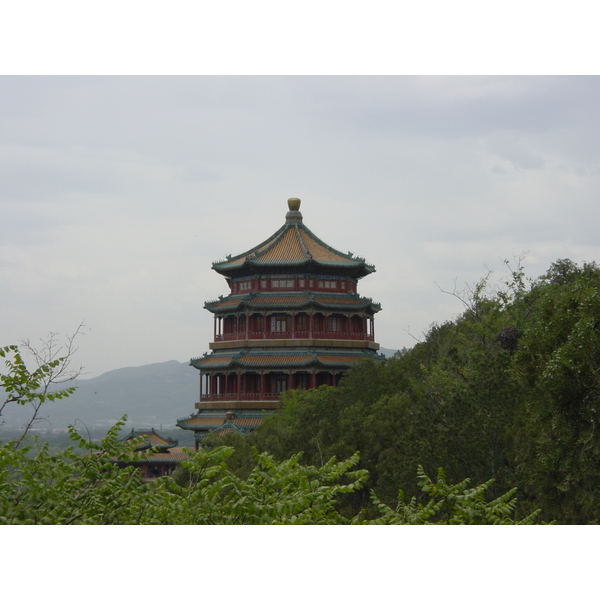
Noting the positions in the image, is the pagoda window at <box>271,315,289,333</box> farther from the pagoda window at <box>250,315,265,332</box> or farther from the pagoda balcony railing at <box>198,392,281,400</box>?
the pagoda balcony railing at <box>198,392,281,400</box>

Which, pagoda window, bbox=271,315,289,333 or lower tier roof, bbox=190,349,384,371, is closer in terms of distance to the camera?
lower tier roof, bbox=190,349,384,371

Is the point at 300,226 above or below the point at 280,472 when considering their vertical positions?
above

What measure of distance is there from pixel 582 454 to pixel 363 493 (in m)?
10.6

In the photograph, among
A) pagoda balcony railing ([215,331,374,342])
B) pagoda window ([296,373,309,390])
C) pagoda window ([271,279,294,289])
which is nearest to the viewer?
pagoda balcony railing ([215,331,374,342])

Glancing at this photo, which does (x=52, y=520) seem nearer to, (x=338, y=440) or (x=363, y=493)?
(x=363, y=493)

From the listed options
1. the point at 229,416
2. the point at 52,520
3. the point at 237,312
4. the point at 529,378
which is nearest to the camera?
the point at 52,520

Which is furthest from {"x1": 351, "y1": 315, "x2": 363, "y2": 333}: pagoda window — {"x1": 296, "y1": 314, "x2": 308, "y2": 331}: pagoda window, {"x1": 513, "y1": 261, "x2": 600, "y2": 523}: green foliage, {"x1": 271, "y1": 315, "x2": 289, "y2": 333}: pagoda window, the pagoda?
{"x1": 513, "y1": 261, "x2": 600, "y2": 523}: green foliage

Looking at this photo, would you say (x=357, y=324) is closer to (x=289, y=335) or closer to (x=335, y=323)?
(x=335, y=323)

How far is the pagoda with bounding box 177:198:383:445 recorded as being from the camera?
44875 mm

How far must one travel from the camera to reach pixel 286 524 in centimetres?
977

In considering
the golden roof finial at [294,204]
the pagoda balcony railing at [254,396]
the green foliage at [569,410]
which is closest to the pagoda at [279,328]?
the pagoda balcony railing at [254,396]

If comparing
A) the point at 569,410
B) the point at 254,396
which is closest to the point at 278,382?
the point at 254,396

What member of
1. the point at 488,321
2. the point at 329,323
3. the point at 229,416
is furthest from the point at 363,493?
the point at 329,323

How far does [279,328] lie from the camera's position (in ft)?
153
